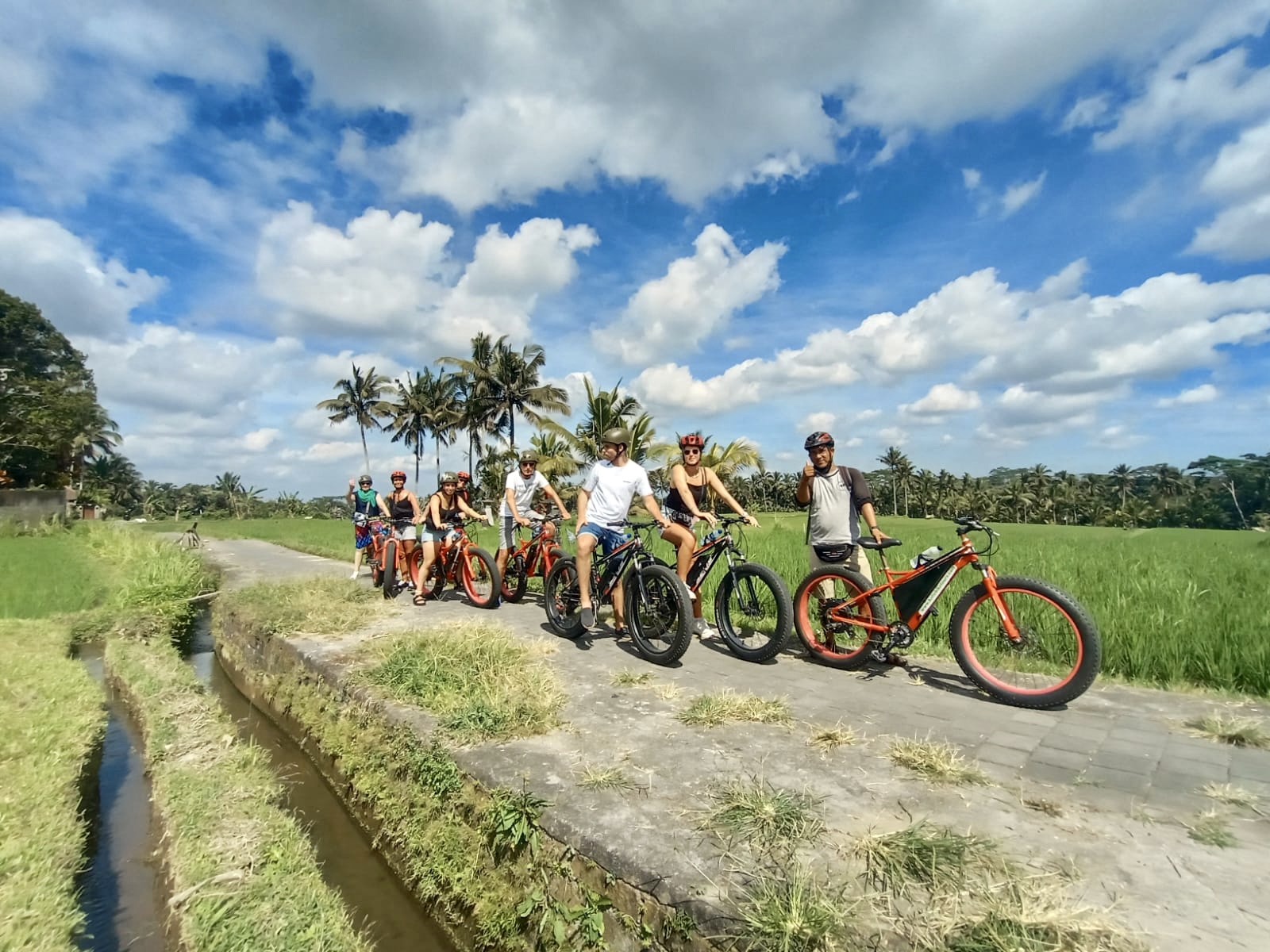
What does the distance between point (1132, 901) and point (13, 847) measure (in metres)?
3.82

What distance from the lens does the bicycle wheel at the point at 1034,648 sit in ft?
10.6

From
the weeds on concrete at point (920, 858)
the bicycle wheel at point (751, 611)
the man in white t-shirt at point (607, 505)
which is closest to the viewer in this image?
the weeds on concrete at point (920, 858)

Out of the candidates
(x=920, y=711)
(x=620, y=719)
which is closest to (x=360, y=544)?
(x=620, y=719)

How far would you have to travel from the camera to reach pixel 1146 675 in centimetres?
390

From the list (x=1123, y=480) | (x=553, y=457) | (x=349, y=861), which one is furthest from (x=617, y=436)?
(x=1123, y=480)

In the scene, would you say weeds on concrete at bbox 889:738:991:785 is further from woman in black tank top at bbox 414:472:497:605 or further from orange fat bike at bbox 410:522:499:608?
woman in black tank top at bbox 414:472:497:605

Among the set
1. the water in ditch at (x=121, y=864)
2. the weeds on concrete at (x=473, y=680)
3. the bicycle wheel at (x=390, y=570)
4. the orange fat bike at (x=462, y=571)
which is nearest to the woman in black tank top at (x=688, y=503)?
the weeds on concrete at (x=473, y=680)

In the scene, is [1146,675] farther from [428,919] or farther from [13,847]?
[13,847]

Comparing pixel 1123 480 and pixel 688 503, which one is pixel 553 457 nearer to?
pixel 688 503

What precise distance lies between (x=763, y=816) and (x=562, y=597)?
11.4 feet

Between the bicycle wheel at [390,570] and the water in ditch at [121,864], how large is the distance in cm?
302

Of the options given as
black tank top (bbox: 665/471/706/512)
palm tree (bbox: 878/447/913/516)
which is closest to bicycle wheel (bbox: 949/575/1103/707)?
black tank top (bbox: 665/471/706/512)

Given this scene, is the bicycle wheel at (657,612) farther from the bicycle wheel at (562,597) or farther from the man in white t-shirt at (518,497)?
the man in white t-shirt at (518,497)

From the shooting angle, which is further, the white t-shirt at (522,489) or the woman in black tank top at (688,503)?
the white t-shirt at (522,489)
